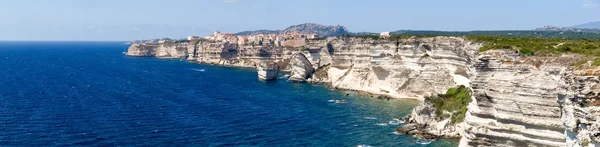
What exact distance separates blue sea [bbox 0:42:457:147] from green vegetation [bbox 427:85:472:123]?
4160 millimetres

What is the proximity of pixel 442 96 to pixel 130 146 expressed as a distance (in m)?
30.3

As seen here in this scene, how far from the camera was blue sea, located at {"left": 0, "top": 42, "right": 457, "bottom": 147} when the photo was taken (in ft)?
137

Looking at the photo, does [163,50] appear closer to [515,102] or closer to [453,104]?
[453,104]

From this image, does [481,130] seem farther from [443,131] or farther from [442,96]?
[442,96]

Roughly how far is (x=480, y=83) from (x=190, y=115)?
30.7m

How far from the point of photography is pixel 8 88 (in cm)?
7412

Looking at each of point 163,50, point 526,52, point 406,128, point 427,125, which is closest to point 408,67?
point 427,125

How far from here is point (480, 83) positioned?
1350 inches

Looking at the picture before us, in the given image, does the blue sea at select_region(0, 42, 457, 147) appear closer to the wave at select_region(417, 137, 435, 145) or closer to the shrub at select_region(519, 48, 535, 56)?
the wave at select_region(417, 137, 435, 145)

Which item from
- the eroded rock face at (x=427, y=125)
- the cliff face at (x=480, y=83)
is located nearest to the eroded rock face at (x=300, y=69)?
the cliff face at (x=480, y=83)

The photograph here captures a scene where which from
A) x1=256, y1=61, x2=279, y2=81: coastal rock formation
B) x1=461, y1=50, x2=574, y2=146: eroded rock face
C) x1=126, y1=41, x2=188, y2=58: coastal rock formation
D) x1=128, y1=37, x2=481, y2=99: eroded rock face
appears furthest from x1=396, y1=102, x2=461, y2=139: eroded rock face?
x1=126, y1=41, x2=188, y2=58: coastal rock formation

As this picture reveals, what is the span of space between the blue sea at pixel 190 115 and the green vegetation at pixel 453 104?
4.16m

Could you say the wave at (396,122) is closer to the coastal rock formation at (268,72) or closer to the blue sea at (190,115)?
the blue sea at (190,115)

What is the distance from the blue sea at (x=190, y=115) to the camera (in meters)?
41.9
